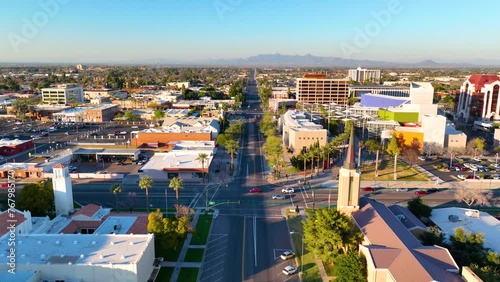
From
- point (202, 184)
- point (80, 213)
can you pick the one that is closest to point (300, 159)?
point (202, 184)

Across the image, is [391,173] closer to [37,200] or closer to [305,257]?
[305,257]

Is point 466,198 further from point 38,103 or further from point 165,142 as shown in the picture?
point 38,103

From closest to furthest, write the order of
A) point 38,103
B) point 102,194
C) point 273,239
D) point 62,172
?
point 273,239 → point 62,172 → point 102,194 → point 38,103

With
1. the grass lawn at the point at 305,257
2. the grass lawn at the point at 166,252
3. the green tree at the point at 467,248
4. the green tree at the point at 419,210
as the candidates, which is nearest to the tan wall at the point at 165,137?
the grass lawn at the point at 305,257

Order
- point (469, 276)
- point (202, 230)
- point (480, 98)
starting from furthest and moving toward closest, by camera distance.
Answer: point (480, 98), point (202, 230), point (469, 276)

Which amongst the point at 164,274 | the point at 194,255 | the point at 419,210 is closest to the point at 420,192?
the point at 419,210

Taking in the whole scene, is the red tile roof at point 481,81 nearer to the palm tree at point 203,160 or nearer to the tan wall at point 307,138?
the tan wall at point 307,138
